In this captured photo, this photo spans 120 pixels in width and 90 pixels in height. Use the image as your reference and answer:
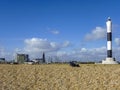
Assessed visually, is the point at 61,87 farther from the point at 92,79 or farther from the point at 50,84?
the point at 92,79

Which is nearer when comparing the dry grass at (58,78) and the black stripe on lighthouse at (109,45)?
the dry grass at (58,78)

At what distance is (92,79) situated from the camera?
1587 inches

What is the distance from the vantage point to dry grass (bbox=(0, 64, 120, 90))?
122 ft

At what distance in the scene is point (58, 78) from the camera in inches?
1606

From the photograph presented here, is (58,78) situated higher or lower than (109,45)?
lower

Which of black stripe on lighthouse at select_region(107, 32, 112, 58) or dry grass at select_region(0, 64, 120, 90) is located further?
black stripe on lighthouse at select_region(107, 32, 112, 58)

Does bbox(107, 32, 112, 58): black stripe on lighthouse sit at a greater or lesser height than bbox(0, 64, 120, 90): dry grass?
greater

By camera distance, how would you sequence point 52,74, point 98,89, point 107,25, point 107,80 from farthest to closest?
point 107,25 < point 52,74 < point 107,80 < point 98,89

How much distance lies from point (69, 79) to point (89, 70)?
222 inches

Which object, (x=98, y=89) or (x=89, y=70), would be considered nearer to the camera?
(x=98, y=89)

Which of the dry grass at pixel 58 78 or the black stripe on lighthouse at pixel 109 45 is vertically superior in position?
the black stripe on lighthouse at pixel 109 45

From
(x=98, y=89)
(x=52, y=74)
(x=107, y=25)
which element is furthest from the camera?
(x=107, y=25)

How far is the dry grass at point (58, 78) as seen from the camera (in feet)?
122

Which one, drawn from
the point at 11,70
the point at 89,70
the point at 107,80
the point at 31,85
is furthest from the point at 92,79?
the point at 11,70
